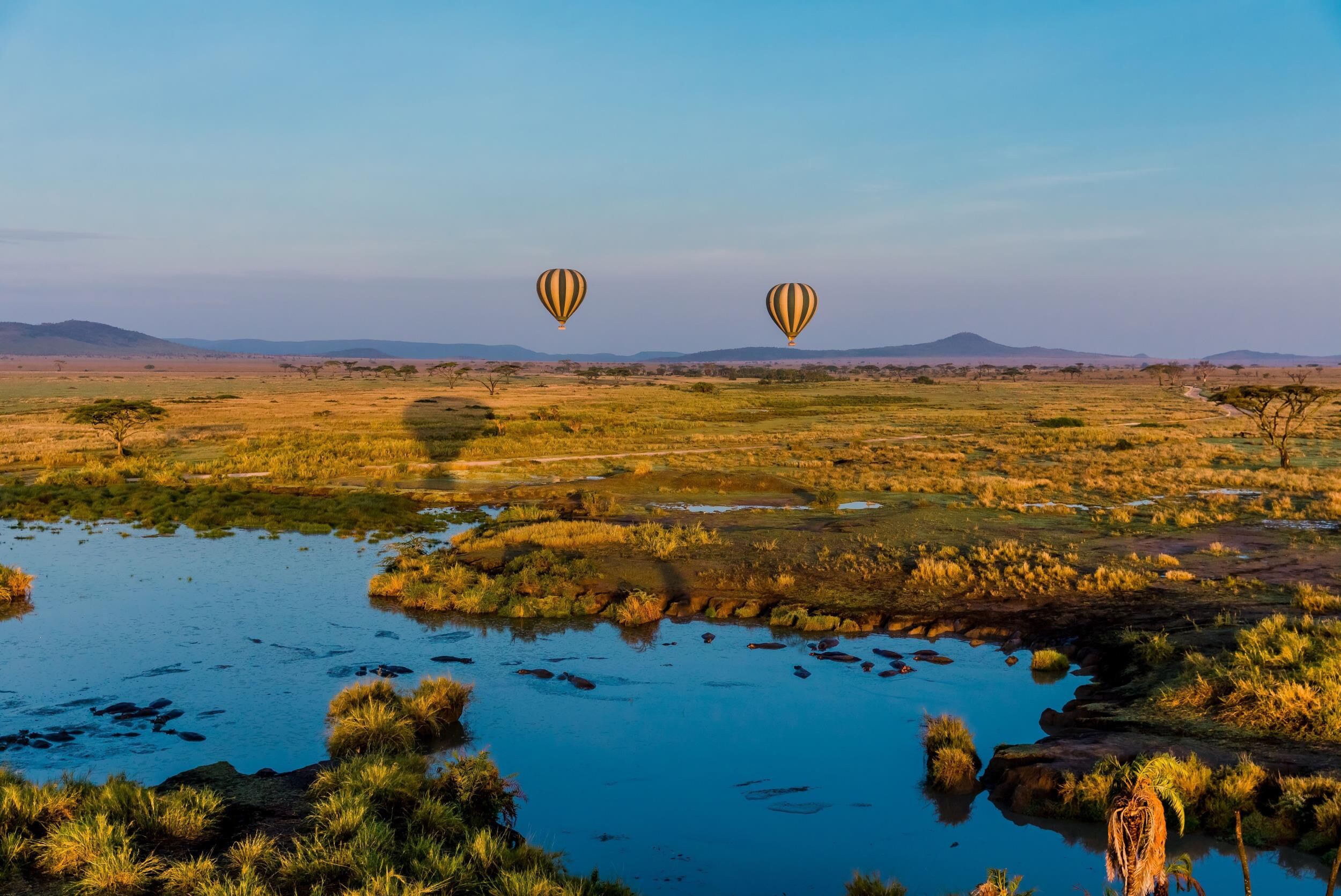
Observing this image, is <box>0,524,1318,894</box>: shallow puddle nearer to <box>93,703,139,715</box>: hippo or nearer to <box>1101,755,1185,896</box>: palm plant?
<box>93,703,139,715</box>: hippo

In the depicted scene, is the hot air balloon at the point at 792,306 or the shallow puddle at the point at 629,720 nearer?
the shallow puddle at the point at 629,720

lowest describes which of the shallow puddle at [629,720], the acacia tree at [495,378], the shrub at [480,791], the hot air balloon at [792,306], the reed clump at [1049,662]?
the shallow puddle at [629,720]

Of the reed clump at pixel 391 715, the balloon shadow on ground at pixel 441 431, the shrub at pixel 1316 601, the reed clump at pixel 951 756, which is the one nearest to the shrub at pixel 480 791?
the reed clump at pixel 391 715

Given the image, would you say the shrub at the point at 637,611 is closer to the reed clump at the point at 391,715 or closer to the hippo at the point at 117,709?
the reed clump at the point at 391,715

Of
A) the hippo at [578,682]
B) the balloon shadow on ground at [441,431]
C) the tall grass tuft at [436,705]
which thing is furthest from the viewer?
the balloon shadow on ground at [441,431]

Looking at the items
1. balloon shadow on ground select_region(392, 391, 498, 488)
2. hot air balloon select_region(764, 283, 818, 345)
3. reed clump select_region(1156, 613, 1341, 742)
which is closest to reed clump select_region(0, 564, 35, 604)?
balloon shadow on ground select_region(392, 391, 498, 488)

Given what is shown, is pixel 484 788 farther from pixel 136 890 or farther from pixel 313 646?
pixel 313 646
